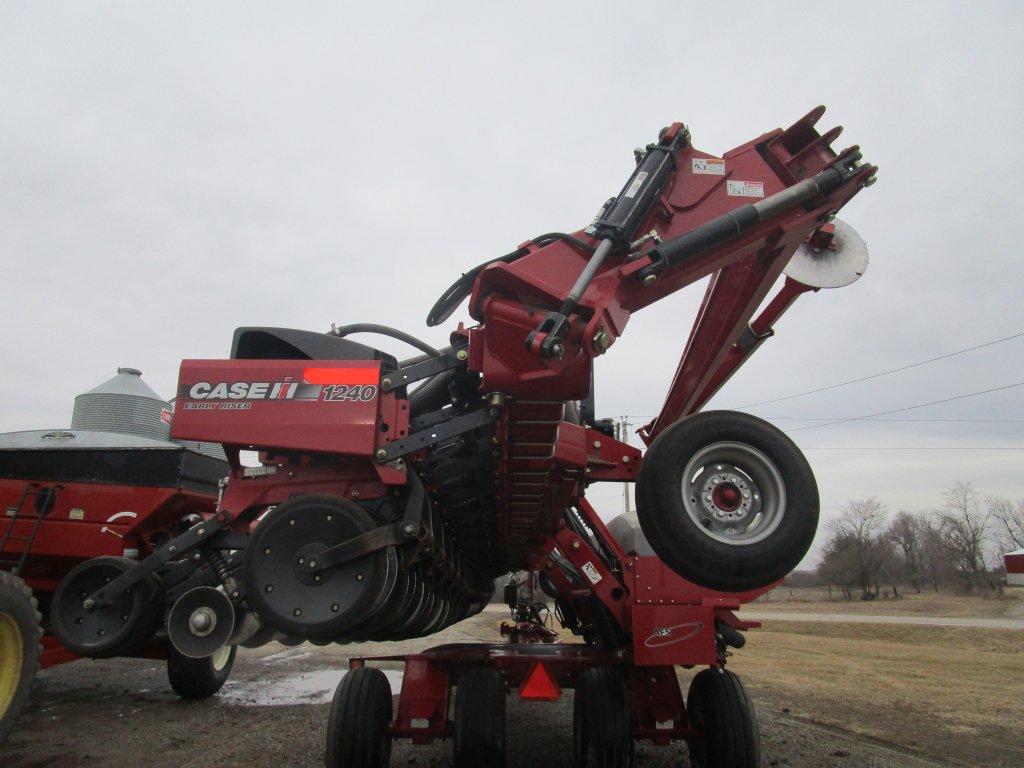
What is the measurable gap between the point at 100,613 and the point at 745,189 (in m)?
4.84

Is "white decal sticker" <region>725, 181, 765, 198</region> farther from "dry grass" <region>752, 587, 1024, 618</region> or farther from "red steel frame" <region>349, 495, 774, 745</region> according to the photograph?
"dry grass" <region>752, 587, 1024, 618</region>

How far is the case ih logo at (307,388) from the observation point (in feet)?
13.5

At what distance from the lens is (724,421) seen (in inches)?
144

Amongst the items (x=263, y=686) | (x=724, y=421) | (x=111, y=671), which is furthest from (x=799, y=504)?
(x=111, y=671)

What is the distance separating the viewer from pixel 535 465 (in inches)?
181

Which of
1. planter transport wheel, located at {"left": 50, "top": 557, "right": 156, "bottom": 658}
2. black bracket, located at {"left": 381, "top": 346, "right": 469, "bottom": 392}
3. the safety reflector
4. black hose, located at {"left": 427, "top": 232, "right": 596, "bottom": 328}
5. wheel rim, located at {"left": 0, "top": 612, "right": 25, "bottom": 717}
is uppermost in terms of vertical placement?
black hose, located at {"left": 427, "top": 232, "right": 596, "bottom": 328}

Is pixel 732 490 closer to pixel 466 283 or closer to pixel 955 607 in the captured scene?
pixel 466 283

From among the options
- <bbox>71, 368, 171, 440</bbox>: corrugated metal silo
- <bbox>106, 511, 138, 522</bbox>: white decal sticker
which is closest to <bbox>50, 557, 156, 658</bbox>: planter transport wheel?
<bbox>106, 511, 138, 522</bbox>: white decal sticker

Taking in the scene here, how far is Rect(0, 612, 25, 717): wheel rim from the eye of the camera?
4574 millimetres

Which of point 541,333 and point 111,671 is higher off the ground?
point 541,333

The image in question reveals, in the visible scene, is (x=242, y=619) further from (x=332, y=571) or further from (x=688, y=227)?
(x=688, y=227)

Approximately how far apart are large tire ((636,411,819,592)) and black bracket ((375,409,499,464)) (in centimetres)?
102

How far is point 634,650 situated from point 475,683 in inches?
50.8

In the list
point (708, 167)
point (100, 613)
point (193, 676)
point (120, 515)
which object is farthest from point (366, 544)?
point (193, 676)
